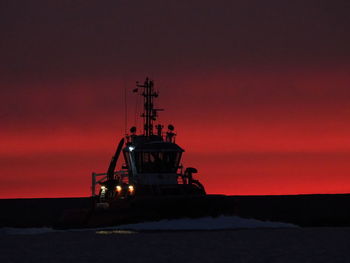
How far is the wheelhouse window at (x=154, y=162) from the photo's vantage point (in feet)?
256

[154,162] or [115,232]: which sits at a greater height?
[154,162]

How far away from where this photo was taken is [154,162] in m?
78.2

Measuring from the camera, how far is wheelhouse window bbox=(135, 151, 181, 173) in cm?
7812

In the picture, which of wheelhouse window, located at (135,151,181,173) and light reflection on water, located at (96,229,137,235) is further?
wheelhouse window, located at (135,151,181,173)

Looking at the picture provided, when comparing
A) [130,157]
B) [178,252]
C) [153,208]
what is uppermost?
[130,157]

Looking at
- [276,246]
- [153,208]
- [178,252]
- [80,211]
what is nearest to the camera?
[178,252]

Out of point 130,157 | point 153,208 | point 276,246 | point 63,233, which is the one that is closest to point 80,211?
point 63,233

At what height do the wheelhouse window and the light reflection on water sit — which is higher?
the wheelhouse window

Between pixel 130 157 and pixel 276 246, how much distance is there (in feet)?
66.2

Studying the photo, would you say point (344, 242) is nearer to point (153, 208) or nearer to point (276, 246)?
point (276, 246)

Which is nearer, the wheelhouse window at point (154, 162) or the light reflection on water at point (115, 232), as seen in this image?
the light reflection on water at point (115, 232)

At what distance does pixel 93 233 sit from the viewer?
78250mm

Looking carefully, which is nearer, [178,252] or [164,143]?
[178,252]

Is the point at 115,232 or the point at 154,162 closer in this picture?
the point at 115,232
